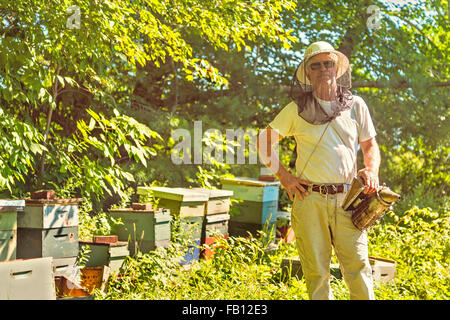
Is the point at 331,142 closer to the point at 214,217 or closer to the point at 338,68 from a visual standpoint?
the point at 338,68

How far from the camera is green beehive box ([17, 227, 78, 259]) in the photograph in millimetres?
3959

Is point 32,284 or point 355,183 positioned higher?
point 355,183

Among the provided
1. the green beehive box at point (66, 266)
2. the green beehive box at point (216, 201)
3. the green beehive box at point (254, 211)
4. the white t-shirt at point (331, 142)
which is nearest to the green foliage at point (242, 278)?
the green beehive box at point (66, 266)

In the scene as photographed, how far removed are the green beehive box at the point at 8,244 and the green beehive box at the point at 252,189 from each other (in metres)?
2.90

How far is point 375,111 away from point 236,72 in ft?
8.14

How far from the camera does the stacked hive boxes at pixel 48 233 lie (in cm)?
395

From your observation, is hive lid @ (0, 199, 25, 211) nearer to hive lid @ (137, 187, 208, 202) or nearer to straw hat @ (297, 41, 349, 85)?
hive lid @ (137, 187, 208, 202)

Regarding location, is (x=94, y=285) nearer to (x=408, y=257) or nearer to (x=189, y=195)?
(x=189, y=195)

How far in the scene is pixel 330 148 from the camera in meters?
2.94

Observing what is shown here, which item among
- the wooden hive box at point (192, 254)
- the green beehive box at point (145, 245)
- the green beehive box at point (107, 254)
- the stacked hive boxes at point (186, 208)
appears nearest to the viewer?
the green beehive box at point (107, 254)

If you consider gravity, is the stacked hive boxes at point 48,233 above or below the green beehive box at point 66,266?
above

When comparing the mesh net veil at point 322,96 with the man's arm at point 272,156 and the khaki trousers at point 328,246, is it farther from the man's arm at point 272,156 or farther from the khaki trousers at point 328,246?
the khaki trousers at point 328,246

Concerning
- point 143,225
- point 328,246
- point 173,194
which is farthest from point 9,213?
point 328,246
